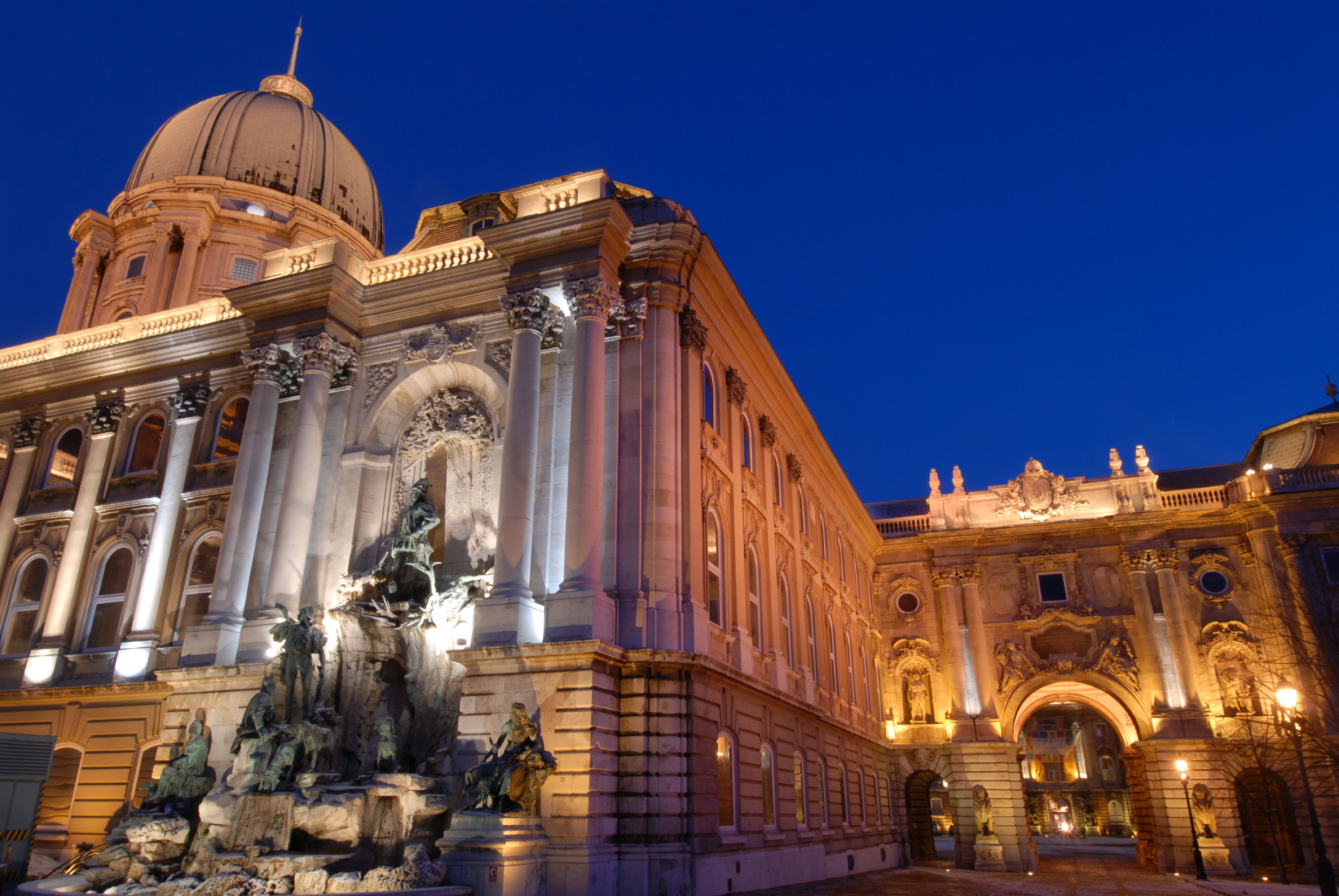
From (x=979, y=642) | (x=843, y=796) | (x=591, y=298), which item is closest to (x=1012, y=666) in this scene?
(x=979, y=642)

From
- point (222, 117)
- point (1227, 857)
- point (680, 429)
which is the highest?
point (222, 117)

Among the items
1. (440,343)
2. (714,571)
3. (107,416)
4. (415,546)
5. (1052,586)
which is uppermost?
(107,416)

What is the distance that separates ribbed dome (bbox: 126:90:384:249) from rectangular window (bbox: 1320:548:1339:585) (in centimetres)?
4485

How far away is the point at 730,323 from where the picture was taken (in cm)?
2667

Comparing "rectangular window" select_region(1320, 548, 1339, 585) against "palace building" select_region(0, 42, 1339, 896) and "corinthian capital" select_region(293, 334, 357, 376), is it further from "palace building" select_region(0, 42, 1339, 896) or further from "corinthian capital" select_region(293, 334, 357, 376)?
"corinthian capital" select_region(293, 334, 357, 376)

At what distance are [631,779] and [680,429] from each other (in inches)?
312

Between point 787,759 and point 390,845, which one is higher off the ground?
point 787,759

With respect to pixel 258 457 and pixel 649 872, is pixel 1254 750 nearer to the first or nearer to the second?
pixel 649 872

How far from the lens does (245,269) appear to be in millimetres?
40594

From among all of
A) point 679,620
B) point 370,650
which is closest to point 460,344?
point 370,650

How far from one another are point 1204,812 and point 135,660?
1524 inches

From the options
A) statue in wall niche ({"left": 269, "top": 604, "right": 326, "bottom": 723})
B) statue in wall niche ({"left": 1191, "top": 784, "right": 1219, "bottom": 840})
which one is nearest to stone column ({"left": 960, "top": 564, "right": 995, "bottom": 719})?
statue in wall niche ({"left": 1191, "top": 784, "right": 1219, "bottom": 840})

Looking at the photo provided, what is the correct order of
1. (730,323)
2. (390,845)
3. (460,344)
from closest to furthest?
(390,845)
(460,344)
(730,323)

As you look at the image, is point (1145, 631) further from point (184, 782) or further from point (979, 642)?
point (184, 782)
